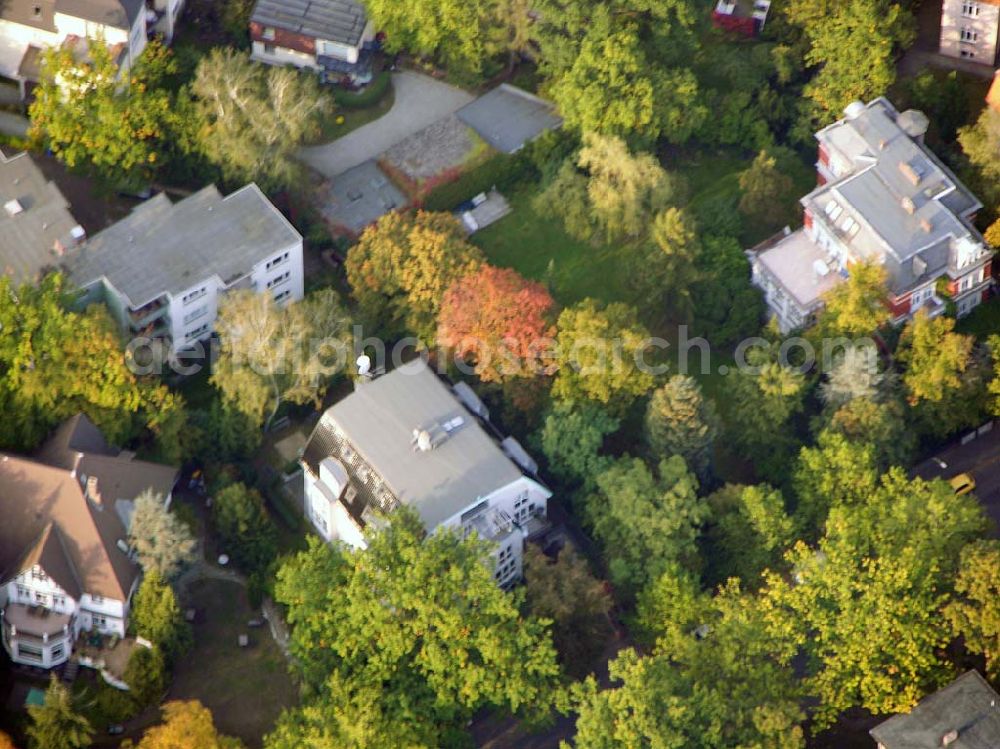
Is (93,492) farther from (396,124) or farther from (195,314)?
(396,124)

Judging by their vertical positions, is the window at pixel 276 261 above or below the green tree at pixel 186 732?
above

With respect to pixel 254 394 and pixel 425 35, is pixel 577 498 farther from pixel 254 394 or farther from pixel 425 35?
pixel 425 35

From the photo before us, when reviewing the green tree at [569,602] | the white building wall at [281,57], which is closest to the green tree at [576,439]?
the green tree at [569,602]

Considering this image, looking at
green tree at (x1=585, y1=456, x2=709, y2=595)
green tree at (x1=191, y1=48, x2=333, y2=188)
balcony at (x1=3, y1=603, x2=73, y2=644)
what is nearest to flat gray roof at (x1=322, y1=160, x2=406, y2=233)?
green tree at (x1=191, y1=48, x2=333, y2=188)

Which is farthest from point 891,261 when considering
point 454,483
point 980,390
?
point 454,483

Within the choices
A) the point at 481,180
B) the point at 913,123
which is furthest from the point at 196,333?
the point at 913,123

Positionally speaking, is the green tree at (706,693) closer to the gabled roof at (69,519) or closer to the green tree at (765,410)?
the green tree at (765,410)

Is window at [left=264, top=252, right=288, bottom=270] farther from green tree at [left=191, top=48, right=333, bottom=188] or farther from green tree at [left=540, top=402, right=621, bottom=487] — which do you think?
green tree at [left=540, top=402, right=621, bottom=487]
